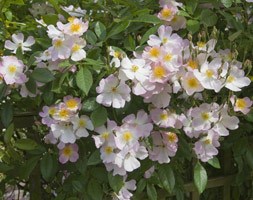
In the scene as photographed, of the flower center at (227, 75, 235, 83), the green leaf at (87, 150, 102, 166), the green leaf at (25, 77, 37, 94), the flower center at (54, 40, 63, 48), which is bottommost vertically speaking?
the green leaf at (87, 150, 102, 166)

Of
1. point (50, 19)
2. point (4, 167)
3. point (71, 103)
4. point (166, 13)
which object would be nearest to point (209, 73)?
point (166, 13)

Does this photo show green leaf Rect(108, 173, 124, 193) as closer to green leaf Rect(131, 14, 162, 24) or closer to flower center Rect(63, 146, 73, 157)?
flower center Rect(63, 146, 73, 157)

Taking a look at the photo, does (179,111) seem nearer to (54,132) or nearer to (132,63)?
(132,63)

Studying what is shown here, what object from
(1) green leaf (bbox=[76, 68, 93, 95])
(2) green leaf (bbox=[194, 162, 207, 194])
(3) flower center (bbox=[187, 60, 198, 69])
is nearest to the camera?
(1) green leaf (bbox=[76, 68, 93, 95])

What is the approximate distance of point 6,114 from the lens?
1593 millimetres

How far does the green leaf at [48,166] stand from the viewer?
1579mm

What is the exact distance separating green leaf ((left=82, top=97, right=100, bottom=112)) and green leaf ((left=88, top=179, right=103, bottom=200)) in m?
0.22

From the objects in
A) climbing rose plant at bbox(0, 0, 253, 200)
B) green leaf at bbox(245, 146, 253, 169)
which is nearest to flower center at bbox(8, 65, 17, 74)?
climbing rose plant at bbox(0, 0, 253, 200)

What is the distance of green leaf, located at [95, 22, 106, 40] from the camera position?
5.21 feet

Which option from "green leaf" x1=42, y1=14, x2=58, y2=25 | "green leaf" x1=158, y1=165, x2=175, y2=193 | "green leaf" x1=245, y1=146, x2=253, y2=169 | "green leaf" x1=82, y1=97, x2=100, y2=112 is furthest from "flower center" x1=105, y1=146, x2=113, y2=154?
"green leaf" x1=245, y1=146, x2=253, y2=169

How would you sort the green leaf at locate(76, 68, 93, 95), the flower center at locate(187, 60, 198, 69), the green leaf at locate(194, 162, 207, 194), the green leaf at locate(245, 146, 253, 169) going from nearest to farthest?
1. the green leaf at locate(76, 68, 93, 95)
2. the flower center at locate(187, 60, 198, 69)
3. the green leaf at locate(194, 162, 207, 194)
4. the green leaf at locate(245, 146, 253, 169)

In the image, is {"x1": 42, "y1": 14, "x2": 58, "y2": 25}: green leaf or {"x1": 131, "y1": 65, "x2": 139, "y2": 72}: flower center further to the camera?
{"x1": 42, "y1": 14, "x2": 58, "y2": 25}: green leaf

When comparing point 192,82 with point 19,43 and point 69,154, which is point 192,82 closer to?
point 69,154

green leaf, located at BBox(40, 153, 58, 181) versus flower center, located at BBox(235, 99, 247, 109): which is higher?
flower center, located at BBox(235, 99, 247, 109)
